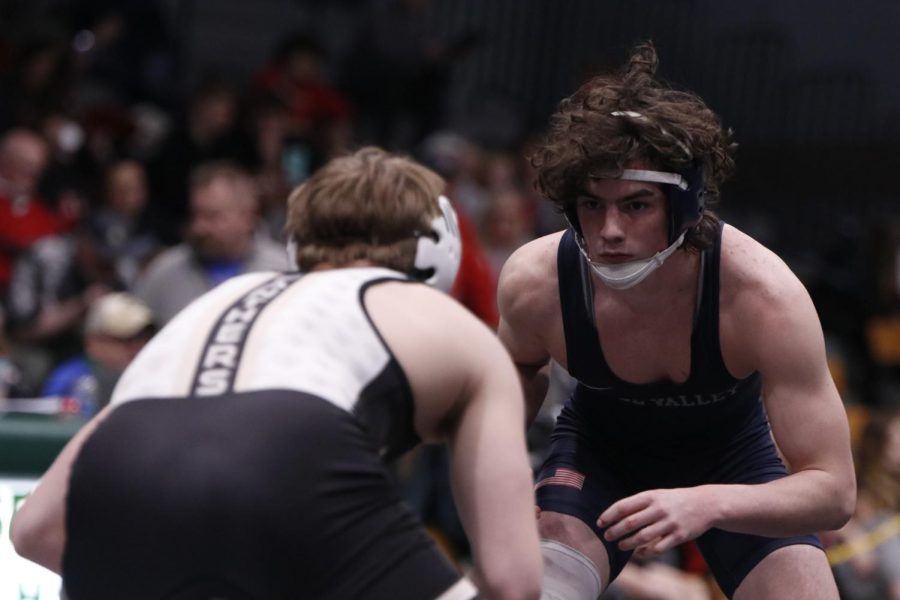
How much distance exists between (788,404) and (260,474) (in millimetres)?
1377

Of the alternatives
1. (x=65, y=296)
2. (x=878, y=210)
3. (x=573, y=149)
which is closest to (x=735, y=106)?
(x=878, y=210)

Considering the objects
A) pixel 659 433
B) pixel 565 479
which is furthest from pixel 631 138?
pixel 565 479

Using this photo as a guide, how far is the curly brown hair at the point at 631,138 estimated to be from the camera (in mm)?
3238

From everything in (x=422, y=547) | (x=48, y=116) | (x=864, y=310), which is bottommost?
(x=864, y=310)

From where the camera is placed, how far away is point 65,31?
29.6ft

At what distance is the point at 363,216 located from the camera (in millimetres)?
2688

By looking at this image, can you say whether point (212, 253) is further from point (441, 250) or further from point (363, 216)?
point (363, 216)

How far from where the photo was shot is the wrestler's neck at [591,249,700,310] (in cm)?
337

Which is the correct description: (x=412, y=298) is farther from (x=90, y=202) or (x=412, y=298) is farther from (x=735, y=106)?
(x=735, y=106)

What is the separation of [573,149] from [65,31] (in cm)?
641

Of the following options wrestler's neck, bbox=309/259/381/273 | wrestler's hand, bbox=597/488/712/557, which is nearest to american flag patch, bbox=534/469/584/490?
wrestler's hand, bbox=597/488/712/557

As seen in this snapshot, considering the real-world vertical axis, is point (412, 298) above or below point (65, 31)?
above

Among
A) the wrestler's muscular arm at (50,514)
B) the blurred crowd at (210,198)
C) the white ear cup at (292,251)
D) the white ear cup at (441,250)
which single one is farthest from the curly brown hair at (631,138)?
the blurred crowd at (210,198)

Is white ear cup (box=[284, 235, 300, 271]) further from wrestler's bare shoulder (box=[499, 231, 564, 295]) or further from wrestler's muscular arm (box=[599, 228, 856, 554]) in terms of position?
wrestler's muscular arm (box=[599, 228, 856, 554])
